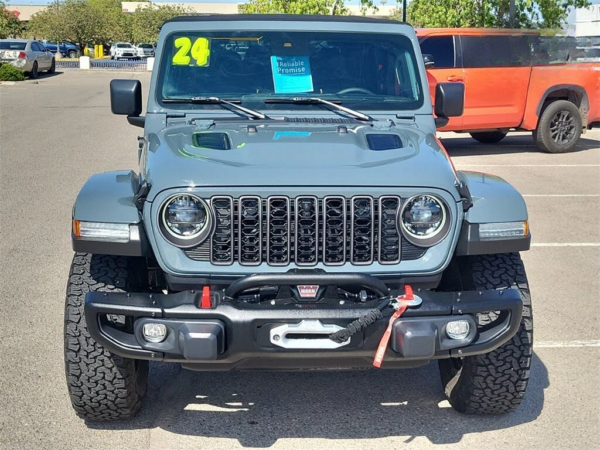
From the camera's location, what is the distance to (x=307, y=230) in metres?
3.83

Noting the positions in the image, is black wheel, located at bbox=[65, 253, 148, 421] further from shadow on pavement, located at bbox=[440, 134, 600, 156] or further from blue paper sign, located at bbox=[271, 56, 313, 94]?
shadow on pavement, located at bbox=[440, 134, 600, 156]

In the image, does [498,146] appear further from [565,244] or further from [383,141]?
[383,141]

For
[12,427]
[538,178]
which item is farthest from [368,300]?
[538,178]

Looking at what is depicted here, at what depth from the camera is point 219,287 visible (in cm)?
389

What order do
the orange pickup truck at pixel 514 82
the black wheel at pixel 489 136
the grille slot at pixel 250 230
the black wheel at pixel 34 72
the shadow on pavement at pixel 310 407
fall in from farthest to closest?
the black wheel at pixel 34 72
the black wheel at pixel 489 136
the orange pickup truck at pixel 514 82
the shadow on pavement at pixel 310 407
the grille slot at pixel 250 230

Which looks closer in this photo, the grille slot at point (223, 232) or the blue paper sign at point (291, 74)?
the grille slot at point (223, 232)

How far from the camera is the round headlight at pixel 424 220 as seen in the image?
386 cm

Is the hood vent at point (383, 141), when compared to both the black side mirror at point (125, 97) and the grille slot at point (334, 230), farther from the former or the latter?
the black side mirror at point (125, 97)

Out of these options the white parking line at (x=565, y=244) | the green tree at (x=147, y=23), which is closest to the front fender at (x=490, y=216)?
the white parking line at (x=565, y=244)

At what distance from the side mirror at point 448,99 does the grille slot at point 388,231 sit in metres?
1.77

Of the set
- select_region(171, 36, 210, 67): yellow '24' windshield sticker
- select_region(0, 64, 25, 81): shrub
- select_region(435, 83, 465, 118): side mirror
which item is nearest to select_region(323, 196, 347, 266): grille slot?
select_region(171, 36, 210, 67): yellow '24' windshield sticker

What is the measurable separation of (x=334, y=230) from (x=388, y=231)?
24 cm

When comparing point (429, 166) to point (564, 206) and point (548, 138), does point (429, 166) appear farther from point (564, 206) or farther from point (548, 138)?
point (548, 138)

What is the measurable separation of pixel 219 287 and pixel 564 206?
718 cm
